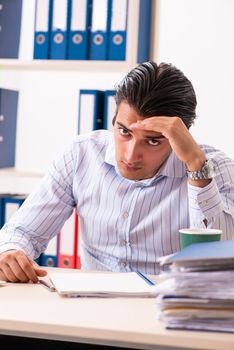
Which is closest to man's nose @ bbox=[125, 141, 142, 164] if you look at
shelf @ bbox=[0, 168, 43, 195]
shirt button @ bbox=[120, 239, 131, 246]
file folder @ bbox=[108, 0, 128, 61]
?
shirt button @ bbox=[120, 239, 131, 246]

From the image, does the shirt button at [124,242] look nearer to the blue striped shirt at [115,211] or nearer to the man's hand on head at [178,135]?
the blue striped shirt at [115,211]

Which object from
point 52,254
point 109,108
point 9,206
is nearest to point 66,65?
point 109,108

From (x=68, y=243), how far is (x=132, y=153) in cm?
87

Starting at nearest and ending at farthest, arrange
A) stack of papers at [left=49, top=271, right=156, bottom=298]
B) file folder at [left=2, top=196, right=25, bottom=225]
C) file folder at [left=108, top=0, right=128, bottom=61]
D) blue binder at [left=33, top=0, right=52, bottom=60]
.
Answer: stack of papers at [left=49, top=271, right=156, bottom=298] < file folder at [left=108, top=0, right=128, bottom=61] < blue binder at [left=33, top=0, right=52, bottom=60] < file folder at [left=2, top=196, right=25, bottom=225]

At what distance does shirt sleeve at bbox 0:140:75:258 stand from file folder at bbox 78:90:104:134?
1.45 feet

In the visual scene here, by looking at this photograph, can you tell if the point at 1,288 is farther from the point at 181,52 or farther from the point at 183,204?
the point at 181,52

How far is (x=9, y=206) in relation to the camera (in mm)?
2637

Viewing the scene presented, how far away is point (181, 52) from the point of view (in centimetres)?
279

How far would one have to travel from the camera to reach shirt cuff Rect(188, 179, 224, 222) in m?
1.72

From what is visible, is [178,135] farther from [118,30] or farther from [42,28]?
[42,28]

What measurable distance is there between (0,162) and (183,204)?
1.11 meters

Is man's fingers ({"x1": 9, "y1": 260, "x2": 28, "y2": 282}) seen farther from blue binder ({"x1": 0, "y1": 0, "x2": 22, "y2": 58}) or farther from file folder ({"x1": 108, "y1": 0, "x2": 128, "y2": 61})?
blue binder ({"x1": 0, "y1": 0, "x2": 22, "y2": 58})

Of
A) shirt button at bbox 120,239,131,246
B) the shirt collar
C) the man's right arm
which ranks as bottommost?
shirt button at bbox 120,239,131,246

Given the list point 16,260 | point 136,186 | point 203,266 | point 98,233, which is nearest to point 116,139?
point 136,186
